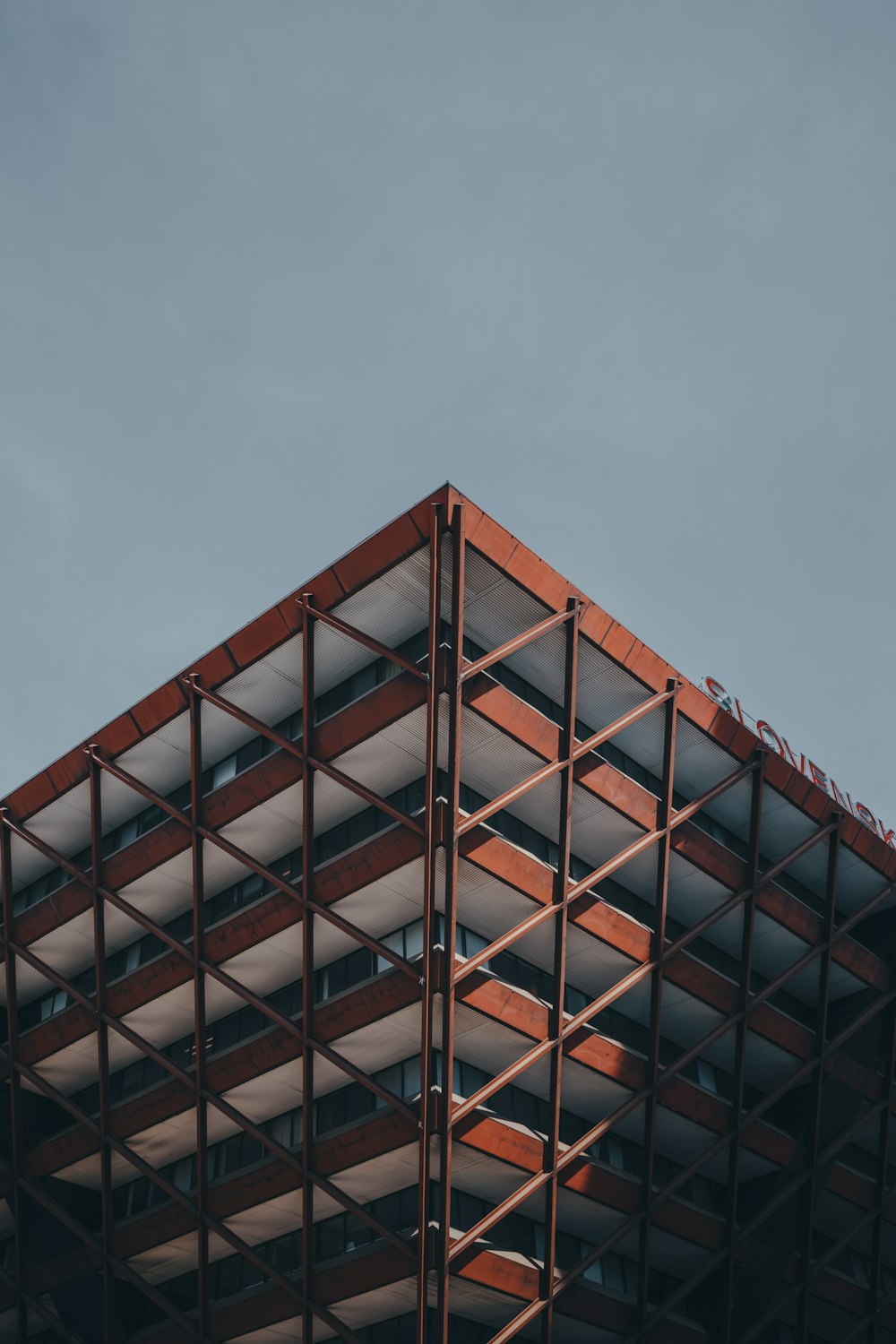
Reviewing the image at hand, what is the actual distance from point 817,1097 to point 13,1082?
110 feet

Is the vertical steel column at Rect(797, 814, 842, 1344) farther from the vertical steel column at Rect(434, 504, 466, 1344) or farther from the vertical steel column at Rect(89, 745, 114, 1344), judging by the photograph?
the vertical steel column at Rect(89, 745, 114, 1344)

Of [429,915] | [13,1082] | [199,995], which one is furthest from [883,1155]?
[13,1082]

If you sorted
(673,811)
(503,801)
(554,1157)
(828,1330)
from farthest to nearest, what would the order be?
(828,1330)
(673,811)
(554,1157)
(503,801)

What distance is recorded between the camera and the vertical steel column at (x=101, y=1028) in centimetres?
4822

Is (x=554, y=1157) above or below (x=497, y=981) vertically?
below

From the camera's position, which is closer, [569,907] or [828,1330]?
[569,907]

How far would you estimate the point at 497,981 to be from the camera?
42500 millimetres

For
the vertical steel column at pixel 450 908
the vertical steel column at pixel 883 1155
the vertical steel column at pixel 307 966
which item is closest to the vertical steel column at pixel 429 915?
the vertical steel column at pixel 450 908

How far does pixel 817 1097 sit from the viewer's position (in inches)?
2098

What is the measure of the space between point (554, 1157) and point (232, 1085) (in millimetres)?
12080

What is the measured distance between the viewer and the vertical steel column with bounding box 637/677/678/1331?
45.8 m

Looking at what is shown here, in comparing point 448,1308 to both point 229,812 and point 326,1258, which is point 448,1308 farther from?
point 229,812

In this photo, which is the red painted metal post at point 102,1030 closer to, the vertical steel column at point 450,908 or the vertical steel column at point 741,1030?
the vertical steel column at point 450,908

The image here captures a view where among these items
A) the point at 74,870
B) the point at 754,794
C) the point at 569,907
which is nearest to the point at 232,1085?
the point at 74,870
